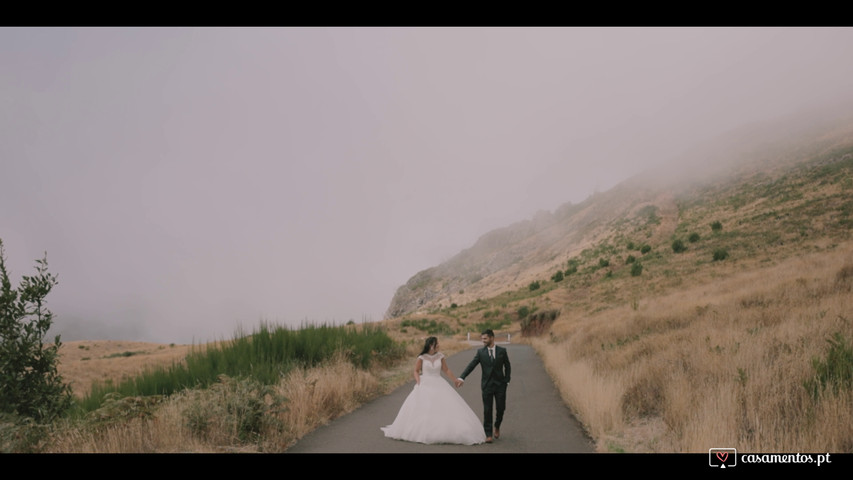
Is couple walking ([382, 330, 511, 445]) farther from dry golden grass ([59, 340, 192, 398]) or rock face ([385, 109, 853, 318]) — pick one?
rock face ([385, 109, 853, 318])

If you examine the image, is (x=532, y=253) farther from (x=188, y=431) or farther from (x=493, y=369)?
(x=188, y=431)

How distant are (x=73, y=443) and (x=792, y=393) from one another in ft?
37.1

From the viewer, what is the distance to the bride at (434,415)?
27.7ft

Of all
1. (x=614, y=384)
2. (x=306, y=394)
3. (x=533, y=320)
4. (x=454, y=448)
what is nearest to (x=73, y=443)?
(x=306, y=394)

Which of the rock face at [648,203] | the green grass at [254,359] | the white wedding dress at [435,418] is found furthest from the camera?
the rock face at [648,203]

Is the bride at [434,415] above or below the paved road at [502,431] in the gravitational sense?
above

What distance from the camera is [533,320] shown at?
44312mm

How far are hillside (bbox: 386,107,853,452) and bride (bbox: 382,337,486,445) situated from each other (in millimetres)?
2223

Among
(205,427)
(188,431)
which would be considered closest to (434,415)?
(205,427)

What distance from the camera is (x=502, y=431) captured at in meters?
9.60

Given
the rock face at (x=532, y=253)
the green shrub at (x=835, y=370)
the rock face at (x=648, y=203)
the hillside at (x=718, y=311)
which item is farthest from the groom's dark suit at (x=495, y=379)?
the rock face at (x=532, y=253)
